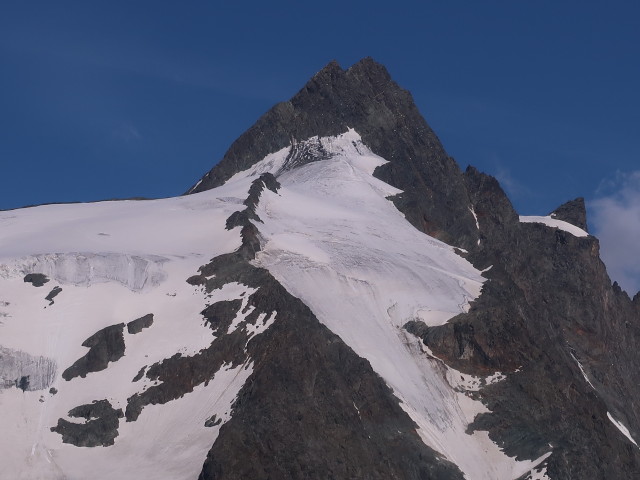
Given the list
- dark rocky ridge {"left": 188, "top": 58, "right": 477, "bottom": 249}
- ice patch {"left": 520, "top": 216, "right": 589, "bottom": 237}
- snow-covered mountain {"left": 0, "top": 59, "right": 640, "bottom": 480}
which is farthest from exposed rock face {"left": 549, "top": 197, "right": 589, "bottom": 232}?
snow-covered mountain {"left": 0, "top": 59, "right": 640, "bottom": 480}

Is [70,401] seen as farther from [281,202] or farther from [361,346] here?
[281,202]

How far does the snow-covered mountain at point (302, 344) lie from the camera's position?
257 ft

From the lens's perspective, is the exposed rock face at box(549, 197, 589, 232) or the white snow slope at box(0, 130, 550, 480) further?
the exposed rock face at box(549, 197, 589, 232)

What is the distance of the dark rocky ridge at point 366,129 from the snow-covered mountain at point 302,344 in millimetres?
9793

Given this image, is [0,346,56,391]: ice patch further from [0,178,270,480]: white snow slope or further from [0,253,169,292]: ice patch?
[0,253,169,292]: ice patch

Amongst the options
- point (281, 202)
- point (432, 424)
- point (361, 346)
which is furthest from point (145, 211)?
point (432, 424)

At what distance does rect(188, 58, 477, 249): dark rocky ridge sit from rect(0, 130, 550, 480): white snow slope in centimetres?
1793

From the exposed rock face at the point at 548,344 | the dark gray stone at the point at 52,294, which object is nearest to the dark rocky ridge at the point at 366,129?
the exposed rock face at the point at 548,344

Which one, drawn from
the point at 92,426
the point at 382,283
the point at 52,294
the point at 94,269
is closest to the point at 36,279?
the point at 52,294

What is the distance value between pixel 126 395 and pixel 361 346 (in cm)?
1599

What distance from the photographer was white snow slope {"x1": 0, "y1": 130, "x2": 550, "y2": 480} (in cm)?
7956

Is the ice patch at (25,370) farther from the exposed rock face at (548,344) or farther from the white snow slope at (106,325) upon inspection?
the exposed rock face at (548,344)

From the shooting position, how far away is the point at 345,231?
11262 centimetres

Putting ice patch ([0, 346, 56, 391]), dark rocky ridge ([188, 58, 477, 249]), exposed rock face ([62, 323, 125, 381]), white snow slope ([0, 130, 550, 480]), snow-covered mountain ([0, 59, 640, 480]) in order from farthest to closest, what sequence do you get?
dark rocky ridge ([188, 58, 477, 249])
exposed rock face ([62, 323, 125, 381])
ice patch ([0, 346, 56, 391])
white snow slope ([0, 130, 550, 480])
snow-covered mountain ([0, 59, 640, 480])
